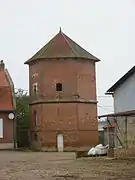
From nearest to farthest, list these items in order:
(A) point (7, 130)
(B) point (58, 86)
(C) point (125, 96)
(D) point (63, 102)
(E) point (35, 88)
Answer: (C) point (125, 96)
(A) point (7, 130)
(D) point (63, 102)
(B) point (58, 86)
(E) point (35, 88)

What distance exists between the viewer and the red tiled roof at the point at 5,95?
192 ft

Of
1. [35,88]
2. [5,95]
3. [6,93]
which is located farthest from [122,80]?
[6,93]

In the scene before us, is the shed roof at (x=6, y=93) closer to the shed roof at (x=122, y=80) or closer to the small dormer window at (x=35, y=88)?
the small dormer window at (x=35, y=88)

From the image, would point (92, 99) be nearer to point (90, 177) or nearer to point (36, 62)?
point (36, 62)

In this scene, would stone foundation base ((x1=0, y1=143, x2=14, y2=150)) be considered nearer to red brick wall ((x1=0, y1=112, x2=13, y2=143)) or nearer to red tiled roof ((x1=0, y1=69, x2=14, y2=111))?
red brick wall ((x1=0, y1=112, x2=13, y2=143))

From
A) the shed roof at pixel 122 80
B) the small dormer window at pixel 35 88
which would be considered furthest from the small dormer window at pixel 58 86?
the shed roof at pixel 122 80

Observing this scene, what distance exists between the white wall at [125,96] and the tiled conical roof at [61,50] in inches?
735

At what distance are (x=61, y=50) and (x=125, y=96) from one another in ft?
70.3

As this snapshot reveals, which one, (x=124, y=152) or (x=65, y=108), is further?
(x=65, y=108)

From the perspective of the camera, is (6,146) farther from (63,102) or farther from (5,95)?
(63,102)

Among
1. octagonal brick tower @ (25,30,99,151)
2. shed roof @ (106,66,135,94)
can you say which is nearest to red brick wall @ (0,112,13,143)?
octagonal brick tower @ (25,30,99,151)

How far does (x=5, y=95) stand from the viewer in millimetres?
60219

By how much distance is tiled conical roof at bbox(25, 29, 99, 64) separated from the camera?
58281 millimetres

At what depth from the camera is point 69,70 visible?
191ft
